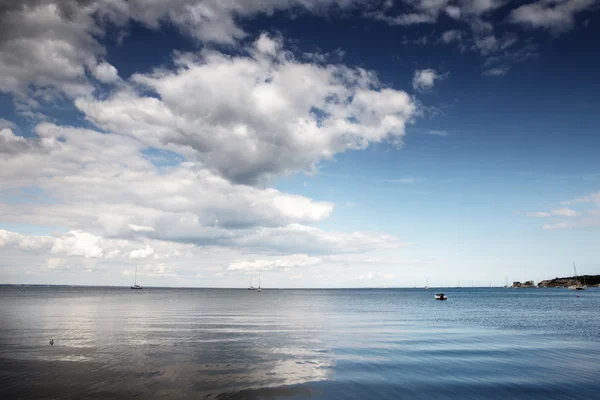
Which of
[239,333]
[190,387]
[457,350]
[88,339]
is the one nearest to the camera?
[190,387]

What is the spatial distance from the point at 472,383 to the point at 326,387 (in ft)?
32.9

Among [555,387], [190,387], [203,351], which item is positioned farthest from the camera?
[203,351]

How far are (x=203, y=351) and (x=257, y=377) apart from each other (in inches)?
440

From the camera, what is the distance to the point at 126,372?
25500 mm

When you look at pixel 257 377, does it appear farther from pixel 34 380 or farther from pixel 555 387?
pixel 555 387

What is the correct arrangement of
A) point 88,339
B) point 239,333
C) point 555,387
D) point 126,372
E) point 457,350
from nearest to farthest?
1. point 555,387
2. point 126,372
3. point 457,350
4. point 88,339
5. point 239,333

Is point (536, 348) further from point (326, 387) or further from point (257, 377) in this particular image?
point (257, 377)

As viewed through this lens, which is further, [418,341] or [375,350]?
[418,341]

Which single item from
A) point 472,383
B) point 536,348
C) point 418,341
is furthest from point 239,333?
point 536,348

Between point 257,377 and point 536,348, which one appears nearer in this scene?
point 257,377

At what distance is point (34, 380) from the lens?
75.4 feet

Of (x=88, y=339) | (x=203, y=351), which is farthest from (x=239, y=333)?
(x=88, y=339)

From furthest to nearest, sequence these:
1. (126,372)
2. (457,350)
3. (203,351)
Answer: (457,350) < (203,351) < (126,372)

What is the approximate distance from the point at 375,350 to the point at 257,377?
1511 centimetres
